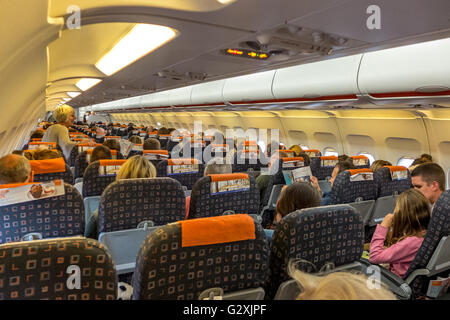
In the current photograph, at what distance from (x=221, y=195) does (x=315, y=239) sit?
1142 mm

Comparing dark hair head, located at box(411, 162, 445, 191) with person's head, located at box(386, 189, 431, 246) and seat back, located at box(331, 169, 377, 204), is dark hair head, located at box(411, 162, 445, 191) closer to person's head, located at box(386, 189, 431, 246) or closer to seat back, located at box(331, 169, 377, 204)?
seat back, located at box(331, 169, 377, 204)

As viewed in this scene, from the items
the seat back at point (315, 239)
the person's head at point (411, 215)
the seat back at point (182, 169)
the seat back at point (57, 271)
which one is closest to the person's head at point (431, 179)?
the person's head at point (411, 215)

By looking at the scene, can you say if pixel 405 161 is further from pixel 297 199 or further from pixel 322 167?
pixel 297 199

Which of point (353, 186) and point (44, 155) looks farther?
point (44, 155)

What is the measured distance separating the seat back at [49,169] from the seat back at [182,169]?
103 centimetres

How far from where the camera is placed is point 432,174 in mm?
3521

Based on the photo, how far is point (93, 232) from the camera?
301 centimetres

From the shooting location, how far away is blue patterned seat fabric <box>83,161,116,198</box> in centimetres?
358

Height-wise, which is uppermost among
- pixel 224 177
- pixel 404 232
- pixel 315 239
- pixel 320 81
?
pixel 320 81

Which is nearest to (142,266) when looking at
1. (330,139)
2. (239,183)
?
(239,183)

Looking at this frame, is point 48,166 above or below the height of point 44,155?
below

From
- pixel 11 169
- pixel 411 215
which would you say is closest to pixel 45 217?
pixel 11 169

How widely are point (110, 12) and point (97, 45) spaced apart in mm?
2607
